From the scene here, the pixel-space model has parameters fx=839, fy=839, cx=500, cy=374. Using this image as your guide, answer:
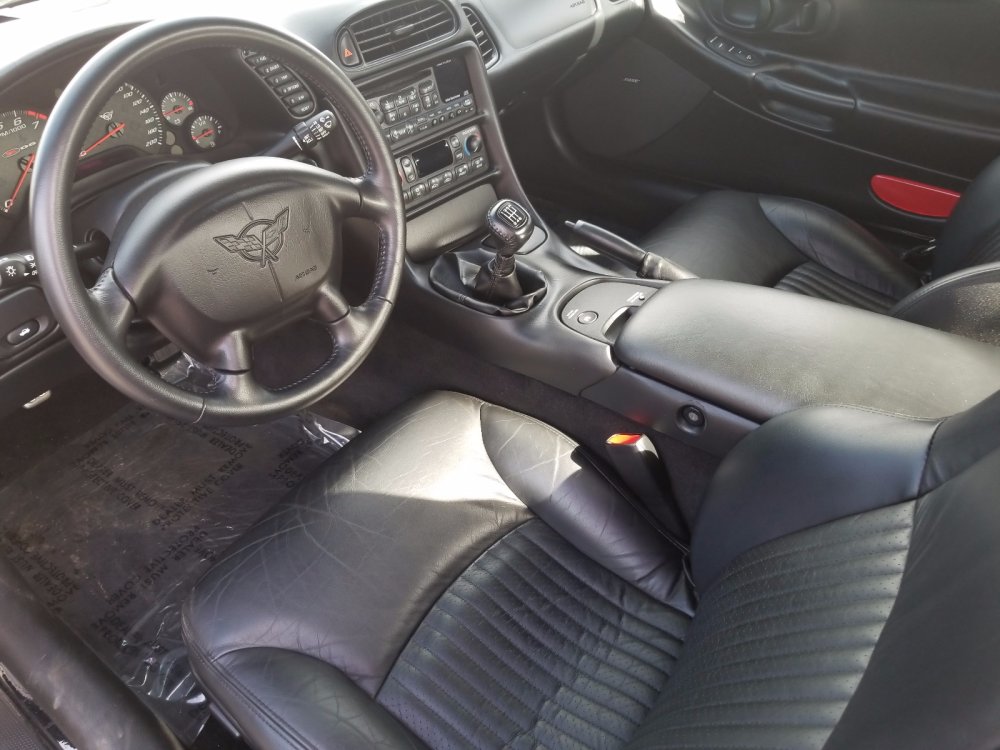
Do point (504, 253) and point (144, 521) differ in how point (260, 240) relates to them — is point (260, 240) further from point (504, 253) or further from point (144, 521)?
point (144, 521)

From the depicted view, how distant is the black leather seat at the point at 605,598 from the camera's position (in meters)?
0.61

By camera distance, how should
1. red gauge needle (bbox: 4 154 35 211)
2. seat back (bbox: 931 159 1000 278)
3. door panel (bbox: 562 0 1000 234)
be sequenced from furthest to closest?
1. door panel (bbox: 562 0 1000 234)
2. seat back (bbox: 931 159 1000 278)
3. red gauge needle (bbox: 4 154 35 211)

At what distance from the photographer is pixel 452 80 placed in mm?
1506

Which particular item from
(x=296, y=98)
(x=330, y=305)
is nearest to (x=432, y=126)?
(x=296, y=98)

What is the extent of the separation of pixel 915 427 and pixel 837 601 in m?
0.23

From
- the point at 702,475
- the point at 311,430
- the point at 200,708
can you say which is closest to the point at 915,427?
the point at 702,475

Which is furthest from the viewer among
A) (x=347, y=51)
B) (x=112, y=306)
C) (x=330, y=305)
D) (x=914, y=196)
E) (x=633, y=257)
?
(x=914, y=196)

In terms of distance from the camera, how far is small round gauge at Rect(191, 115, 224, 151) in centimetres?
130

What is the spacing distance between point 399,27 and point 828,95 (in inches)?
42.1

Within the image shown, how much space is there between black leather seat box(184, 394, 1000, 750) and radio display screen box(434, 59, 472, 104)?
564mm

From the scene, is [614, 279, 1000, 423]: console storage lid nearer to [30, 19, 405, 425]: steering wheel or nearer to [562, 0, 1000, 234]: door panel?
[30, 19, 405, 425]: steering wheel

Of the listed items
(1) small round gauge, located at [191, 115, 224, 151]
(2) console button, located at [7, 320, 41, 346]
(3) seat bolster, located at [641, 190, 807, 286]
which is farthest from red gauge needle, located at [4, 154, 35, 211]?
(3) seat bolster, located at [641, 190, 807, 286]

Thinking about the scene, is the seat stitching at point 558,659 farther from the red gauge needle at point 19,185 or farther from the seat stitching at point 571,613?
the red gauge needle at point 19,185

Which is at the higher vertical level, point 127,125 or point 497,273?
point 127,125
